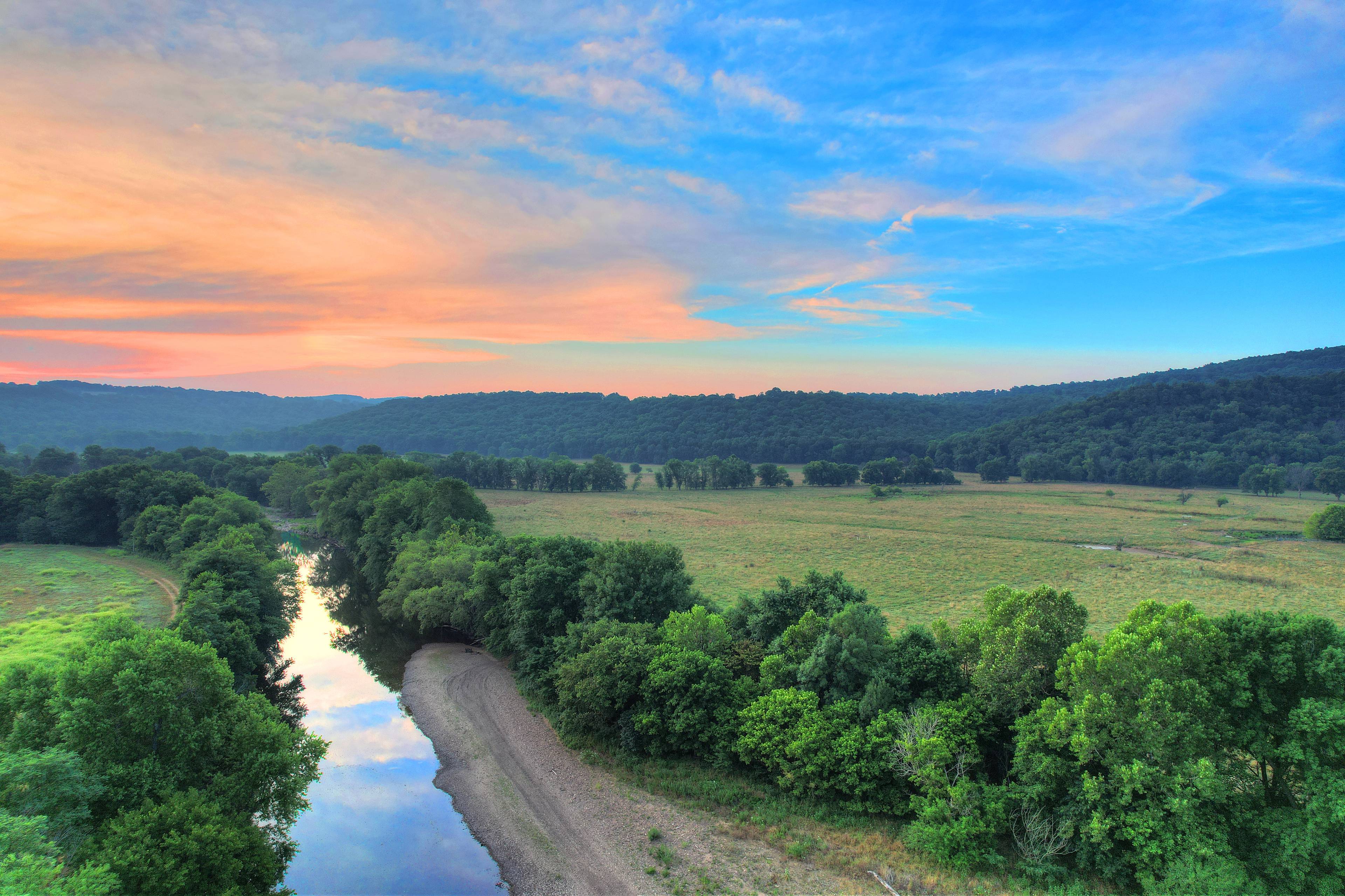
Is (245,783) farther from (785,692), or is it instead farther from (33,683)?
(785,692)

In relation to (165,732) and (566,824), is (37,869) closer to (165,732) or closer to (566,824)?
(165,732)

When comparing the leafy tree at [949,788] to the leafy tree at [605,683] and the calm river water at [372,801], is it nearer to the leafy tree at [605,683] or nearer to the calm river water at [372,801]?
the leafy tree at [605,683]

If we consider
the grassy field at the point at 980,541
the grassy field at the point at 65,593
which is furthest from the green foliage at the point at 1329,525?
the grassy field at the point at 65,593

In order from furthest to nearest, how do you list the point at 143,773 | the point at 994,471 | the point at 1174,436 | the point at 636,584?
1. the point at 1174,436
2. the point at 994,471
3. the point at 636,584
4. the point at 143,773

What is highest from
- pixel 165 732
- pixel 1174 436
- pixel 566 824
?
pixel 1174 436

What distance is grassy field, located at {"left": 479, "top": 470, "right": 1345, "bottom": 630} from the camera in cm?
5094

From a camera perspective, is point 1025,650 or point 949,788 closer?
point 949,788

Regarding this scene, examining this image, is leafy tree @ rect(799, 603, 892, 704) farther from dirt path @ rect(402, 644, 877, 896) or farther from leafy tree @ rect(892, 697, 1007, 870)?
dirt path @ rect(402, 644, 877, 896)

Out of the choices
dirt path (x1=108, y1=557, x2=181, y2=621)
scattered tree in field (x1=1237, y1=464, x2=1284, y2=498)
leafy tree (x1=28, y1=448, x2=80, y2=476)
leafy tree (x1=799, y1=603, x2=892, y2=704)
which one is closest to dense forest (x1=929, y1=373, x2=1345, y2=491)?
scattered tree in field (x1=1237, y1=464, x2=1284, y2=498)

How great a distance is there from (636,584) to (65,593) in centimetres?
4596

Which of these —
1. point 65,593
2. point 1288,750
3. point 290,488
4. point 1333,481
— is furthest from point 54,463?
point 1333,481

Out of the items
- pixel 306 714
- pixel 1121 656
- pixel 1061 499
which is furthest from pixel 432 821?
pixel 1061 499

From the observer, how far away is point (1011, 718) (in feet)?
70.8

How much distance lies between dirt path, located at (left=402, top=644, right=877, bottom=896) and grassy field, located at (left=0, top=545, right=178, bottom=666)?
2060 centimetres
